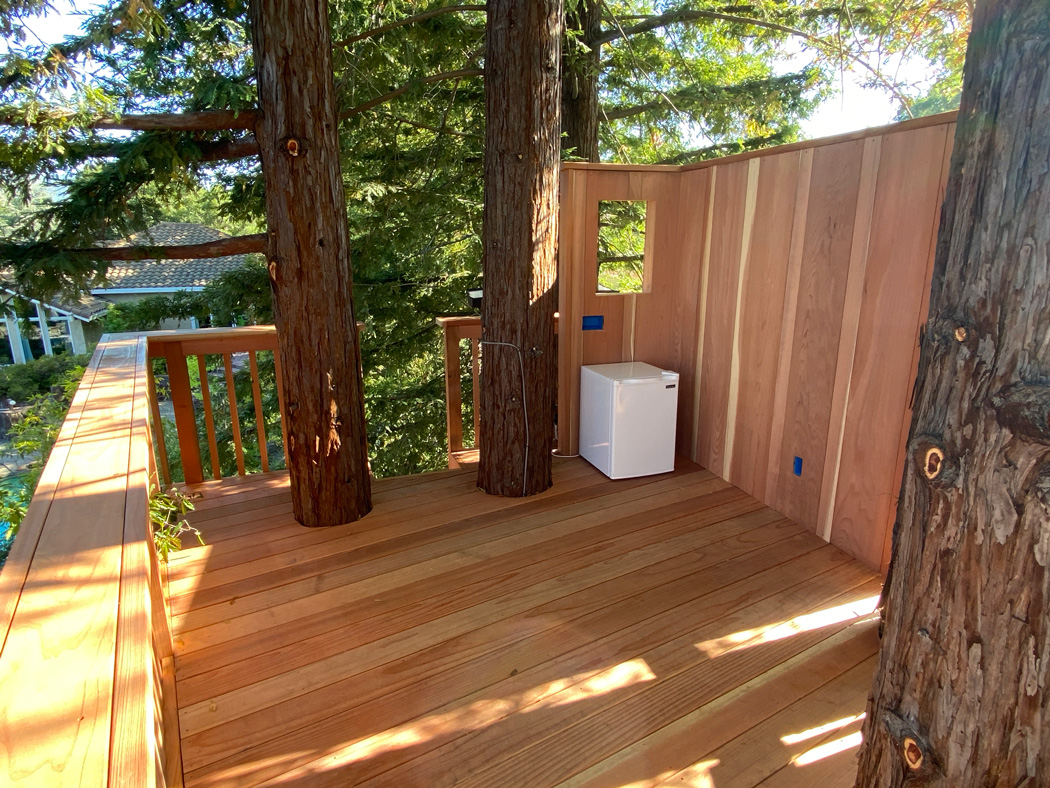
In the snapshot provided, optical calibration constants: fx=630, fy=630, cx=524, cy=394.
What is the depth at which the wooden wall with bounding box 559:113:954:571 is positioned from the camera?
2.41 m

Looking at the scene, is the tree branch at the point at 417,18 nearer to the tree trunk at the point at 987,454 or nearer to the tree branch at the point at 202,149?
the tree branch at the point at 202,149

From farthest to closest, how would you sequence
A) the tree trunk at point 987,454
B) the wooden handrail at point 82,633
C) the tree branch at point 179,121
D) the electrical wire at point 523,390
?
1. the electrical wire at point 523,390
2. the tree branch at point 179,121
3. the tree trunk at point 987,454
4. the wooden handrail at point 82,633

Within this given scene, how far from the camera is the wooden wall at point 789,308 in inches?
94.9

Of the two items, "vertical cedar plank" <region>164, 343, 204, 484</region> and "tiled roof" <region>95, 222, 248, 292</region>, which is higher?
"tiled roof" <region>95, 222, 248, 292</region>

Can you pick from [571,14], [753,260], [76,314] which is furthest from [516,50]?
[76,314]

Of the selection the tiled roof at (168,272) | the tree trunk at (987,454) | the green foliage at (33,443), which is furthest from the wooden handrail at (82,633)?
the tiled roof at (168,272)

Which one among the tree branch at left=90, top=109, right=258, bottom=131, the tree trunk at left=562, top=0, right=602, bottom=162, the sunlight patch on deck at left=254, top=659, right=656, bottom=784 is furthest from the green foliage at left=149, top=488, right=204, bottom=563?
the tree trunk at left=562, top=0, right=602, bottom=162

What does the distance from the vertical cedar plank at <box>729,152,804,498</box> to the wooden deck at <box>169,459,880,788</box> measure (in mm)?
267

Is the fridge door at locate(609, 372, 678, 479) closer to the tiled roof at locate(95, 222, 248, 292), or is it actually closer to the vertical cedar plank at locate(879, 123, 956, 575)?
the vertical cedar plank at locate(879, 123, 956, 575)

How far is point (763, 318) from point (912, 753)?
232cm

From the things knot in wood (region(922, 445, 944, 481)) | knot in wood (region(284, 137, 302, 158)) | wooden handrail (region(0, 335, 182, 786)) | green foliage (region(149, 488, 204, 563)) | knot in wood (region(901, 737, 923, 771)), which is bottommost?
green foliage (region(149, 488, 204, 563))

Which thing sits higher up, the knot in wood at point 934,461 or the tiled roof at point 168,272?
the tiled roof at point 168,272

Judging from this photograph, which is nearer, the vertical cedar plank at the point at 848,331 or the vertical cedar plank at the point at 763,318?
the vertical cedar plank at the point at 848,331

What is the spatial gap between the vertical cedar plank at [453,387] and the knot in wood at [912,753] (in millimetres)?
2806
